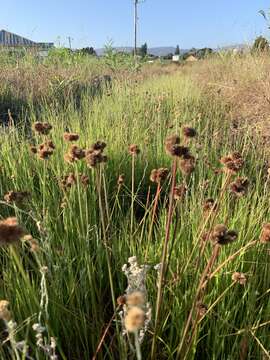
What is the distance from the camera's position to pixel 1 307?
2.19ft

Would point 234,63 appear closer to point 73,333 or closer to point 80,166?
point 80,166

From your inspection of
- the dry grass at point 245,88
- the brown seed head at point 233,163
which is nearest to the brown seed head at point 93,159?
the brown seed head at point 233,163

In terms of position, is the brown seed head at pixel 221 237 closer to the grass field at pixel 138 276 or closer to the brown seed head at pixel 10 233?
the grass field at pixel 138 276

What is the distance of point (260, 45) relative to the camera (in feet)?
25.1

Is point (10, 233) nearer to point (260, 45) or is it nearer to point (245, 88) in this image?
point (245, 88)

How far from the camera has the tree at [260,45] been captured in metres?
7.40

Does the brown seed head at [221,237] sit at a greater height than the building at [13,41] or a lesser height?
lesser

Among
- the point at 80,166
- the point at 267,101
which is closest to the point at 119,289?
the point at 80,166

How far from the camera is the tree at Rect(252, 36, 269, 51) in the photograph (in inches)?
291

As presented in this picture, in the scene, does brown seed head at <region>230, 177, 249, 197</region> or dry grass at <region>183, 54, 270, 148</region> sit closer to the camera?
brown seed head at <region>230, 177, 249, 197</region>

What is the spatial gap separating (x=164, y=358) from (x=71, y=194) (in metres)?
0.82

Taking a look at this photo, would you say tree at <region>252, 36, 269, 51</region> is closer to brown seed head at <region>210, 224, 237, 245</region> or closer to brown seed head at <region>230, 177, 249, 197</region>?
brown seed head at <region>230, 177, 249, 197</region>

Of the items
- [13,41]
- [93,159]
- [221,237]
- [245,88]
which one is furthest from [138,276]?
[13,41]

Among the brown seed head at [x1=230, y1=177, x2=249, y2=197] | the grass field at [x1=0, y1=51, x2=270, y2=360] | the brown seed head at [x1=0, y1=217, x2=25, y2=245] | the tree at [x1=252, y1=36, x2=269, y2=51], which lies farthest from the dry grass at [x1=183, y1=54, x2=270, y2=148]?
the brown seed head at [x1=0, y1=217, x2=25, y2=245]
